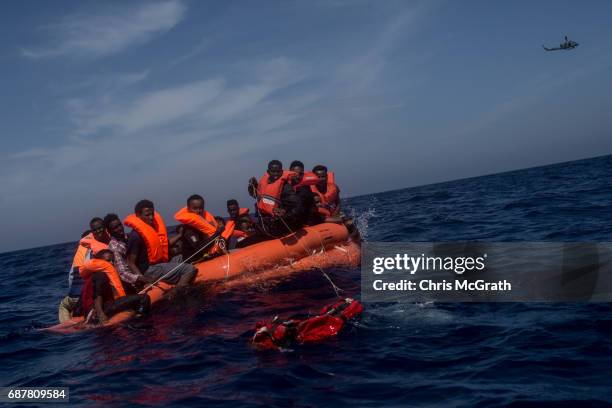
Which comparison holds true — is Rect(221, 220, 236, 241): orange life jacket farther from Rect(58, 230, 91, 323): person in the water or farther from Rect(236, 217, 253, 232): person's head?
Rect(58, 230, 91, 323): person in the water

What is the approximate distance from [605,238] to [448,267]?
322cm

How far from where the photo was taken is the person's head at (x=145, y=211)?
865 cm

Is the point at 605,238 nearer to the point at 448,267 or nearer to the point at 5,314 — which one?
the point at 448,267

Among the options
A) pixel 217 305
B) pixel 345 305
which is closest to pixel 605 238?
pixel 345 305

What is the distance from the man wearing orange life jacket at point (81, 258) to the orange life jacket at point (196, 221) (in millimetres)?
1452

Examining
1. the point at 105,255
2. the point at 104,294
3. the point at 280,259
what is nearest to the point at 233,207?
the point at 280,259

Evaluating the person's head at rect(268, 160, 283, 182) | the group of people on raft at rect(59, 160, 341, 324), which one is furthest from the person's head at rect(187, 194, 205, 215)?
the person's head at rect(268, 160, 283, 182)

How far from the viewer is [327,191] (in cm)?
1244

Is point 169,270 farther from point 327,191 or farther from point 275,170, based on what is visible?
point 327,191

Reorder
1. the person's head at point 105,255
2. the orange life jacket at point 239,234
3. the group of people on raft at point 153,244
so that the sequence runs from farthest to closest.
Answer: the orange life jacket at point 239,234
the person's head at point 105,255
the group of people on raft at point 153,244

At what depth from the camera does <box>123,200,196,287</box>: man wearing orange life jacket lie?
27.8 ft

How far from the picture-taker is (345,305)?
6.04m

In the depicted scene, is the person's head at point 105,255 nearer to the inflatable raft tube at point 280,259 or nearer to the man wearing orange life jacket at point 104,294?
the man wearing orange life jacket at point 104,294

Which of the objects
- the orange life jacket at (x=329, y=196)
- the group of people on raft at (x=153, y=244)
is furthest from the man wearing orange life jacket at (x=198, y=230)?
the orange life jacket at (x=329, y=196)
